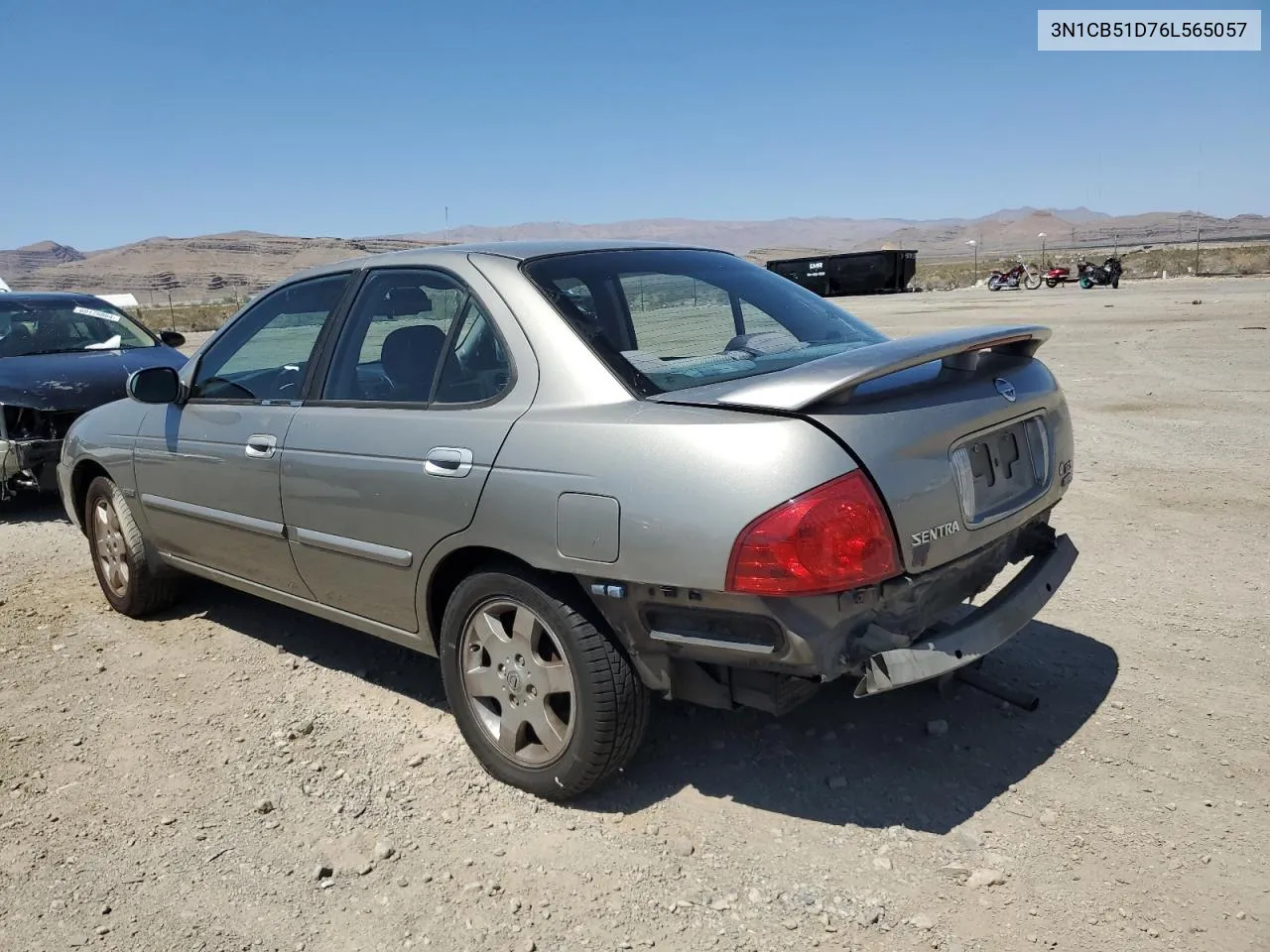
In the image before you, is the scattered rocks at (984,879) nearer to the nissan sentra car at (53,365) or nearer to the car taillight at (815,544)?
the car taillight at (815,544)

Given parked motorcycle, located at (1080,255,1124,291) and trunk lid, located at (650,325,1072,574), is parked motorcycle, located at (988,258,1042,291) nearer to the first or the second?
parked motorcycle, located at (1080,255,1124,291)

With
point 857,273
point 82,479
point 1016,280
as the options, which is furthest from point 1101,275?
point 82,479

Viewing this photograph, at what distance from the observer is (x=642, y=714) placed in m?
2.97

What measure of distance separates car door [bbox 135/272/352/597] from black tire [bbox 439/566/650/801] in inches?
45.1

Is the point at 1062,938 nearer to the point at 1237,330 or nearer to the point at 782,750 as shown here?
the point at 782,750

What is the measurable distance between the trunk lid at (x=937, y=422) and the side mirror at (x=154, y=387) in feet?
8.63

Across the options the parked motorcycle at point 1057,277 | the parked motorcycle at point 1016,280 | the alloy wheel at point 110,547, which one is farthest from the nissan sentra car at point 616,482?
the parked motorcycle at point 1016,280

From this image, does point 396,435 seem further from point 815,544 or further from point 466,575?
point 815,544

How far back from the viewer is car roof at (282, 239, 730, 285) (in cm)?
349

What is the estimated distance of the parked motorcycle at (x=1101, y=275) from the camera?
40.1 m

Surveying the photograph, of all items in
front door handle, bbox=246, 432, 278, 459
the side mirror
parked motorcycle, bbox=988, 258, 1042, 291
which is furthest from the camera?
parked motorcycle, bbox=988, 258, 1042, 291

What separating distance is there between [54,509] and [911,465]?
7608 mm

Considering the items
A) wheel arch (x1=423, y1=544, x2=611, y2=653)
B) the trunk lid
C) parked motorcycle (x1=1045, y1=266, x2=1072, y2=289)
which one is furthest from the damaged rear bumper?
parked motorcycle (x1=1045, y1=266, x2=1072, y2=289)

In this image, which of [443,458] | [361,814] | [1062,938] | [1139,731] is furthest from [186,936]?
[1139,731]
